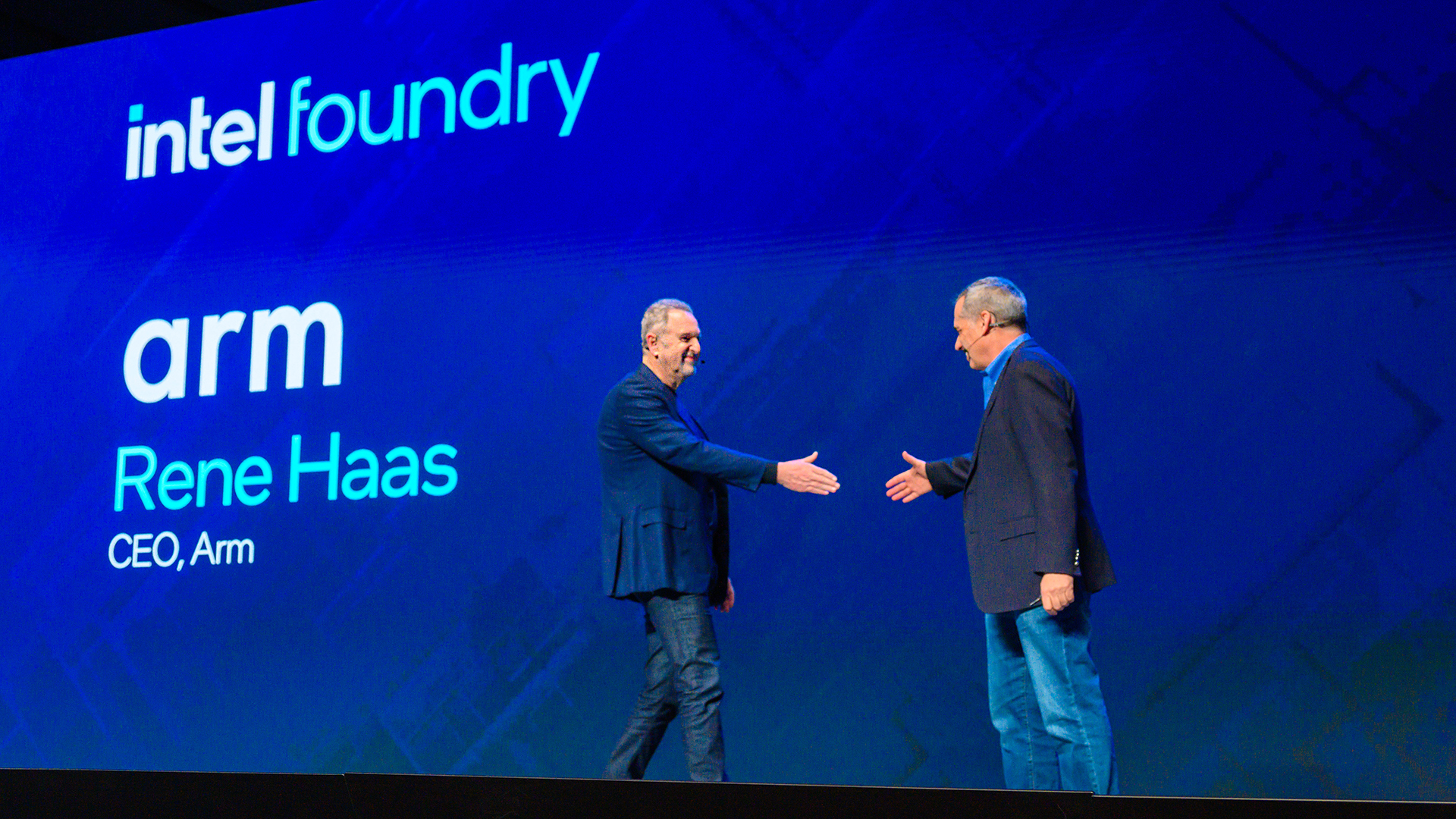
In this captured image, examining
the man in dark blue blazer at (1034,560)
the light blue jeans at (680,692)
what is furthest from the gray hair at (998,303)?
the light blue jeans at (680,692)

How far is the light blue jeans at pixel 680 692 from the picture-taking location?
3.28m

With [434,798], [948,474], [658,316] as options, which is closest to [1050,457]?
[948,474]

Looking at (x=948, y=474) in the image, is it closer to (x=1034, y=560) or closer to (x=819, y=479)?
(x=819, y=479)

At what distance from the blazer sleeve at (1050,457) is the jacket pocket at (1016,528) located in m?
0.03

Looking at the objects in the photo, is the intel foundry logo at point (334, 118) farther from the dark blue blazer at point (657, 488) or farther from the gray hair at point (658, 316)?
the dark blue blazer at point (657, 488)

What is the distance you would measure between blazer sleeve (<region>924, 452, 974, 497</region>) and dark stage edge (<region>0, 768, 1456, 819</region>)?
54.5 inches

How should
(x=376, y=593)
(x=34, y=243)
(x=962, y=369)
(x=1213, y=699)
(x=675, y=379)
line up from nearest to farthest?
(x=675, y=379), (x=1213, y=699), (x=962, y=369), (x=376, y=593), (x=34, y=243)

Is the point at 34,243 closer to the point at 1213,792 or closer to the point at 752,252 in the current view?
the point at 752,252

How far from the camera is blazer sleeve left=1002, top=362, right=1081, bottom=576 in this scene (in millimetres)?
2840

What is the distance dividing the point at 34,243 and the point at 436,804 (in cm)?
392

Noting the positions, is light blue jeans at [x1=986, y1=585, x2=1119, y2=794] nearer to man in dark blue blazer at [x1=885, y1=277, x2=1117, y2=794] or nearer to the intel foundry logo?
man in dark blue blazer at [x1=885, y1=277, x2=1117, y2=794]

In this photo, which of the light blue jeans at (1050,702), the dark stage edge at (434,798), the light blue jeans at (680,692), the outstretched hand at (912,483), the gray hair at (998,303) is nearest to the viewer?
the dark stage edge at (434,798)

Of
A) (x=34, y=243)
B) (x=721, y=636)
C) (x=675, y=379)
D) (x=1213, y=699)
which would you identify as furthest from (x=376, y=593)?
(x=1213, y=699)

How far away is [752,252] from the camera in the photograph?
174 inches
